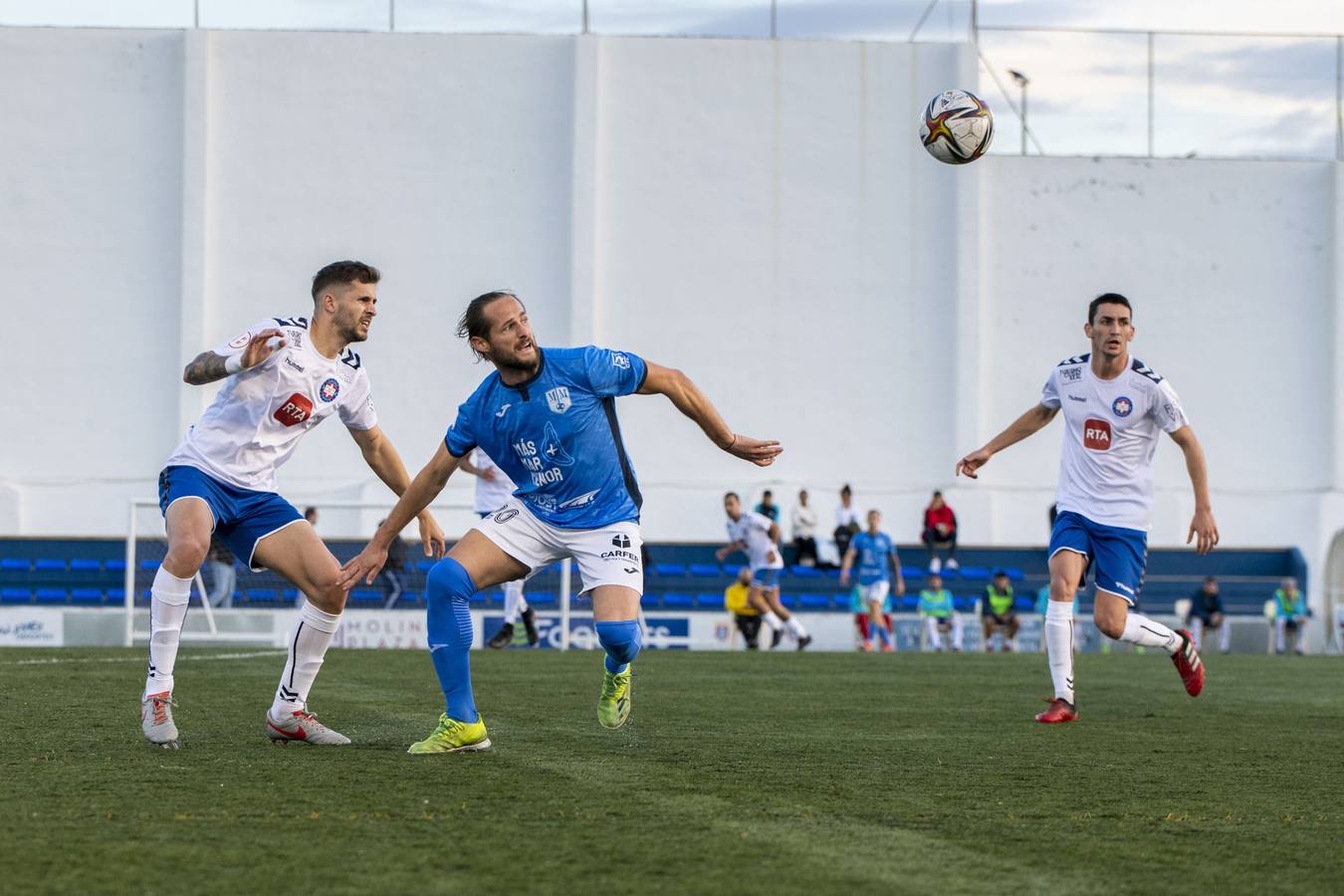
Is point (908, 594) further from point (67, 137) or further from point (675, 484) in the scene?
point (67, 137)

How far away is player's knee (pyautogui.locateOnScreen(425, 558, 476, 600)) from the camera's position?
634 centimetres

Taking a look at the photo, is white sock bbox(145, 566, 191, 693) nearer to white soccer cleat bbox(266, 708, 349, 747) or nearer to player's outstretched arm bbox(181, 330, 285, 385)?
white soccer cleat bbox(266, 708, 349, 747)

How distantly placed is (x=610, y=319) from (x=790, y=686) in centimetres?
1730

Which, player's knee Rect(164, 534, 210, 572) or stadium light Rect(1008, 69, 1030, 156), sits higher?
stadium light Rect(1008, 69, 1030, 156)

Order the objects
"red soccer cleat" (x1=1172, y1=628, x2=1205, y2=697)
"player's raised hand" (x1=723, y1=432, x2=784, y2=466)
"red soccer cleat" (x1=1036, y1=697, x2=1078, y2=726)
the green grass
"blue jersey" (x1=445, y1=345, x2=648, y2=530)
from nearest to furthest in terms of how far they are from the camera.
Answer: the green grass, "player's raised hand" (x1=723, y1=432, x2=784, y2=466), "blue jersey" (x1=445, y1=345, x2=648, y2=530), "red soccer cleat" (x1=1036, y1=697, x2=1078, y2=726), "red soccer cleat" (x1=1172, y1=628, x2=1205, y2=697)

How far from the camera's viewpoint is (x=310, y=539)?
22.3 ft

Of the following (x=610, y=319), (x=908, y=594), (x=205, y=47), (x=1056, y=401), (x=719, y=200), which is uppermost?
(x=205, y=47)

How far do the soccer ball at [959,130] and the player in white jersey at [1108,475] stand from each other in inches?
131

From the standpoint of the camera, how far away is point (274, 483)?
22.1 feet

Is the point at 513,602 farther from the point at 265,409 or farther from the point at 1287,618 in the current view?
the point at 1287,618

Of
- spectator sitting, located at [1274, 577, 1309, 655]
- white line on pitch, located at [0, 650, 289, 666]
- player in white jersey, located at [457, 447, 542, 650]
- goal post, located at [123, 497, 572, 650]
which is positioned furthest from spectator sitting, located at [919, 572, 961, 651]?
white line on pitch, located at [0, 650, 289, 666]

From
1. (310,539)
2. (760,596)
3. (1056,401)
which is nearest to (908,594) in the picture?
(760,596)

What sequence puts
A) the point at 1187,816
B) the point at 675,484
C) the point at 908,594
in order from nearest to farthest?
1. the point at 1187,816
2. the point at 908,594
3. the point at 675,484

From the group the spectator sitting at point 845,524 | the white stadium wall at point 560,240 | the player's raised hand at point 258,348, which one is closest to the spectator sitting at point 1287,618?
the white stadium wall at point 560,240
